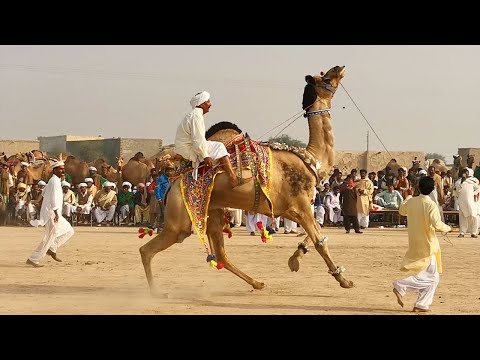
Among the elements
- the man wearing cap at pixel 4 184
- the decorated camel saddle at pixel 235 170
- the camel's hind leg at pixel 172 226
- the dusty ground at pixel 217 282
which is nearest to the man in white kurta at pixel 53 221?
the dusty ground at pixel 217 282

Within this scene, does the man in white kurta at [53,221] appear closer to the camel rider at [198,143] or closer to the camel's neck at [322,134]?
the camel rider at [198,143]

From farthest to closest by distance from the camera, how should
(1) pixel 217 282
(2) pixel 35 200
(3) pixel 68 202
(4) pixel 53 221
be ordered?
(2) pixel 35 200 → (3) pixel 68 202 → (4) pixel 53 221 → (1) pixel 217 282

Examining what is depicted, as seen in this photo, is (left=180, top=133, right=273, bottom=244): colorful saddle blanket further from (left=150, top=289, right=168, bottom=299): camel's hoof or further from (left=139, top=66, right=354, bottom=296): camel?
(left=150, top=289, right=168, bottom=299): camel's hoof

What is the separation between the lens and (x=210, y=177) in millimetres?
10484

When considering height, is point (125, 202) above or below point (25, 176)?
below

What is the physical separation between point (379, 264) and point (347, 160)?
28.7 meters

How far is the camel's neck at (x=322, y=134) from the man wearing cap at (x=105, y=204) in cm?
1770

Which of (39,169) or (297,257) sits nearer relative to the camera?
(297,257)

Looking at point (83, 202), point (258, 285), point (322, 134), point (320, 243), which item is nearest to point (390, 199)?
point (83, 202)

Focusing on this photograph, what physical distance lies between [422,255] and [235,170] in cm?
253

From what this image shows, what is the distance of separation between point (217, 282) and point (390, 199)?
1618 cm

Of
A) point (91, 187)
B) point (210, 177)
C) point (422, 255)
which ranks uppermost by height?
point (91, 187)

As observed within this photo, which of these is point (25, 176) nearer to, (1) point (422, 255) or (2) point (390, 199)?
(2) point (390, 199)

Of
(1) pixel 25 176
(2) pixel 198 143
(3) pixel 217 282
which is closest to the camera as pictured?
(2) pixel 198 143
